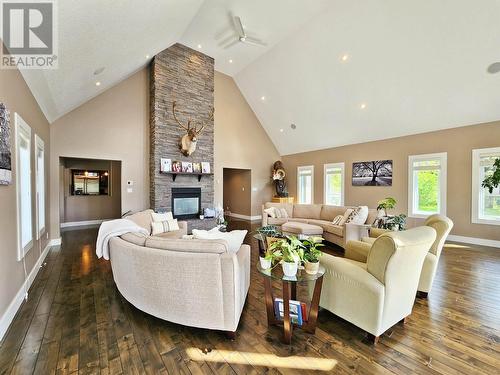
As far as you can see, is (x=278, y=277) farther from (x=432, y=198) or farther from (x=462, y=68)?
(x=432, y=198)

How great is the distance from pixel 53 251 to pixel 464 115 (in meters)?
9.31

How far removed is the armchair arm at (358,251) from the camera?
2.49 metres

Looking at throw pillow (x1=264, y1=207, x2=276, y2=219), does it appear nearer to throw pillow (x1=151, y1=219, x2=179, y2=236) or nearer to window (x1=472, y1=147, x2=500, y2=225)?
throw pillow (x1=151, y1=219, x2=179, y2=236)

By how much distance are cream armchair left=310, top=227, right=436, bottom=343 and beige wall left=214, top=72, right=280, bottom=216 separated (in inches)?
241

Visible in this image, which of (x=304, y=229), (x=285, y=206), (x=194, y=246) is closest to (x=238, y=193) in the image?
(x=285, y=206)

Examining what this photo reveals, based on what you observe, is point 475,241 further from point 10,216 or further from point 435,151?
point 10,216

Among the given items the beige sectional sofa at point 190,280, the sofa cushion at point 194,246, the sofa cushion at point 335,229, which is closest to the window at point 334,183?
the sofa cushion at point 335,229

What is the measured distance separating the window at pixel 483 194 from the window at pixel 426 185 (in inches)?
21.3

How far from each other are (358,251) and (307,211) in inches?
142

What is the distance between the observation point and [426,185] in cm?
599

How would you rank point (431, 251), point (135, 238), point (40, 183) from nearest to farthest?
point (135, 238)
point (431, 251)
point (40, 183)

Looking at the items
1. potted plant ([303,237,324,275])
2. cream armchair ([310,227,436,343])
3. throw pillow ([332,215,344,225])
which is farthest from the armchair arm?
throw pillow ([332,215,344,225])

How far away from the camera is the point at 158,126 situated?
6.05 meters

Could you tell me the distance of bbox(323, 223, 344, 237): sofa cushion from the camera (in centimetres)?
464
